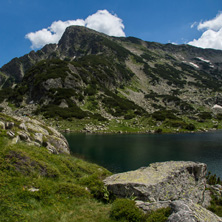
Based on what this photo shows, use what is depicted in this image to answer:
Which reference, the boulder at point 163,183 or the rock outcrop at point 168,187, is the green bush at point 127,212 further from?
the boulder at point 163,183

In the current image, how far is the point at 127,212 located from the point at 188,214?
315 cm

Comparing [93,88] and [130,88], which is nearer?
[93,88]

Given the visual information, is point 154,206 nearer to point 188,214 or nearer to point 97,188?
point 188,214

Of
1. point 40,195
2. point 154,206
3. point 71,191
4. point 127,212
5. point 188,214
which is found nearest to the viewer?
point 188,214

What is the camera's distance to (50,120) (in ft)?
312

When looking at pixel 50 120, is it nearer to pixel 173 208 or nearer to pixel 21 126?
pixel 21 126

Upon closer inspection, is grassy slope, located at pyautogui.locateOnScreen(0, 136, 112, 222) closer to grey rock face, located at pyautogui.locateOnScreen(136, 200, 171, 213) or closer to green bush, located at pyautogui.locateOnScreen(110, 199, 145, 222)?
green bush, located at pyautogui.locateOnScreen(110, 199, 145, 222)

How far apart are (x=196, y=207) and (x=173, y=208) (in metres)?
1.15

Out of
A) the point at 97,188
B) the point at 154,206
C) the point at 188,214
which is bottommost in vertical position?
the point at 97,188

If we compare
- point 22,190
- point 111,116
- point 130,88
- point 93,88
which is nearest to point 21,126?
point 22,190

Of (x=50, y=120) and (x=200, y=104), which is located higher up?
(x=200, y=104)

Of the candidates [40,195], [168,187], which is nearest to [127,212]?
[168,187]

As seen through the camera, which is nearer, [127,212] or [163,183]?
[127,212]

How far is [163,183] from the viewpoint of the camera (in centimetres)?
1233
